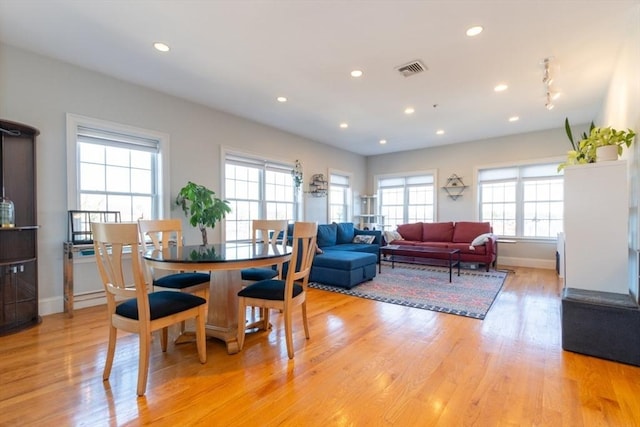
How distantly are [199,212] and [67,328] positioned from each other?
5.67 ft

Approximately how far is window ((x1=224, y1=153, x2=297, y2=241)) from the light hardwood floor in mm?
2471

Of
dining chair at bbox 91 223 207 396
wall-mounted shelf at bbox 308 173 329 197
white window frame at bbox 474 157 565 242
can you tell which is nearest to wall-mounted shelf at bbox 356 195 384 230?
wall-mounted shelf at bbox 308 173 329 197

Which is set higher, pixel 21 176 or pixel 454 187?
pixel 454 187

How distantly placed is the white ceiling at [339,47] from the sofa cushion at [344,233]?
2.43m

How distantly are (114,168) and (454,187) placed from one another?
252 inches

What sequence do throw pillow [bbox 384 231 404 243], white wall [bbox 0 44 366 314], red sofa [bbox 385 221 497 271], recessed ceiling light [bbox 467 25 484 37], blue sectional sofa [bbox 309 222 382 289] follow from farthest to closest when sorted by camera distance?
1. throw pillow [bbox 384 231 404 243]
2. red sofa [bbox 385 221 497 271]
3. blue sectional sofa [bbox 309 222 382 289]
4. white wall [bbox 0 44 366 314]
5. recessed ceiling light [bbox 467 25 484 37]

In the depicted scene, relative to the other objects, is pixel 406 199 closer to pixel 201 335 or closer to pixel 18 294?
pixel 201 335

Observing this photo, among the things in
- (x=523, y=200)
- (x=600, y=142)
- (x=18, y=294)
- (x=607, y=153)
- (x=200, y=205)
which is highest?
(x=600, y=142)

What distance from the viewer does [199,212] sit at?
384 cm

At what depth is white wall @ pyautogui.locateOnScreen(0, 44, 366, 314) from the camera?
9.59 ft

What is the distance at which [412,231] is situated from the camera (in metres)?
6.71

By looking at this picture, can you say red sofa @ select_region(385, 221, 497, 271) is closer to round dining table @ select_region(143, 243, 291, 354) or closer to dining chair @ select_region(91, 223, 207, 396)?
round dining table @ select_region(143, 243, 291, 354)

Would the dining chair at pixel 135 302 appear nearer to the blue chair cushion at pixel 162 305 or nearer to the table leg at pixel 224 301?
the blue chair cushion at pixel 162 305

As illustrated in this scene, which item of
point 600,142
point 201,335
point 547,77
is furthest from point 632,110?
point 201,335
